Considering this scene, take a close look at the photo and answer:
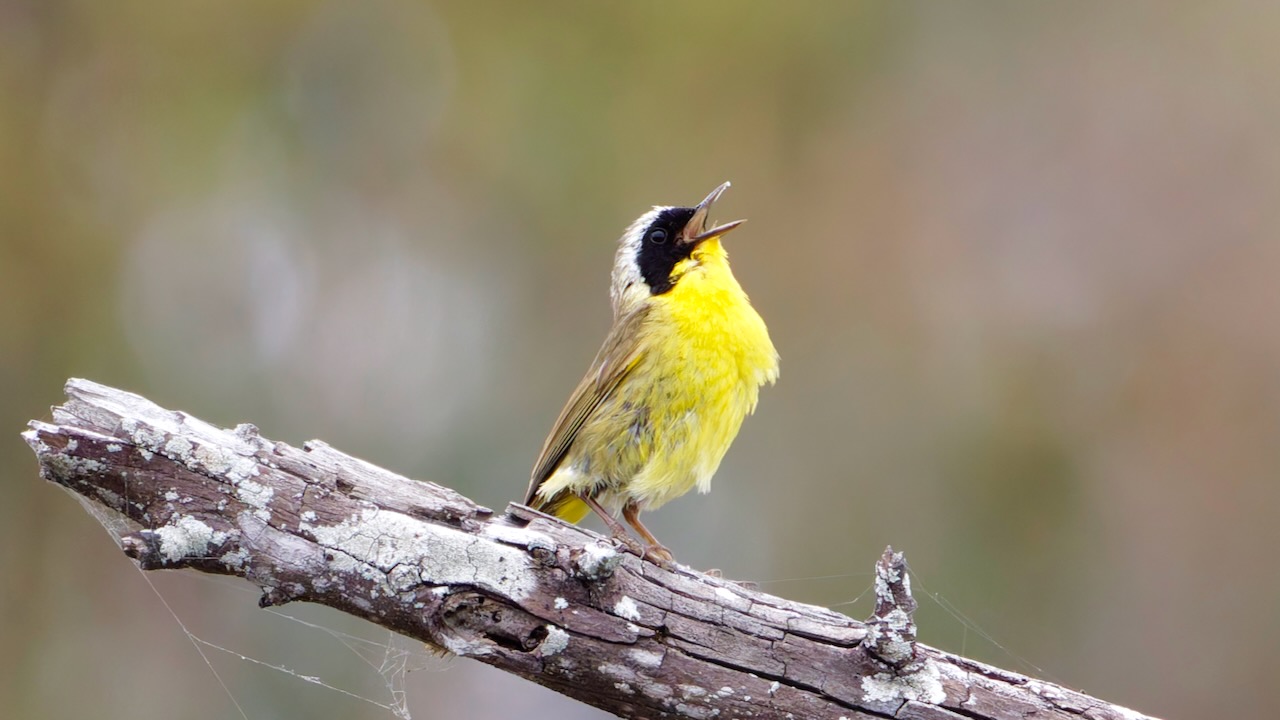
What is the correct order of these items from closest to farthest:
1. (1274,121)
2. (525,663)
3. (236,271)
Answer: (525,663)
(236,271)
(1274,121)

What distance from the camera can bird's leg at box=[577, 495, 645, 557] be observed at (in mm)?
3529

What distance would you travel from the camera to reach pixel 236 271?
23.9ft

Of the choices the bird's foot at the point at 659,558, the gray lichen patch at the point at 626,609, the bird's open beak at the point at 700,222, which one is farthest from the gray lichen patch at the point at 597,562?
the bird's open beak at the point at 700,222

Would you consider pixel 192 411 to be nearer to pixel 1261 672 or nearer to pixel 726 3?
pixel 726 3

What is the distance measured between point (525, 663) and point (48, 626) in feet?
17.8

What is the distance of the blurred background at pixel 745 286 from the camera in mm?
6992

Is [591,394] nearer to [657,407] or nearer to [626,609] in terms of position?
[657,407]

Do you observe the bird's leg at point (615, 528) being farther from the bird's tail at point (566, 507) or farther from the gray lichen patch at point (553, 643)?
the gray lichen patch at point (553, 643)

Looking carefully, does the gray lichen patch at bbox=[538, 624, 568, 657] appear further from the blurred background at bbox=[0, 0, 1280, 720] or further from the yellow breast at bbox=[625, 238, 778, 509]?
the blurred background at bbox=[0, 0, 1280, 720]

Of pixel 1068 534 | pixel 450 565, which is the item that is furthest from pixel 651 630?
pixel 1068 534

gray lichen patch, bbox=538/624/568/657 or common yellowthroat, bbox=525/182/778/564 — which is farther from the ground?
common yellowthroat, bbox=525/182/778/564

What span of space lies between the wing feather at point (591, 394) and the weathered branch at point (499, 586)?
1.18 meters

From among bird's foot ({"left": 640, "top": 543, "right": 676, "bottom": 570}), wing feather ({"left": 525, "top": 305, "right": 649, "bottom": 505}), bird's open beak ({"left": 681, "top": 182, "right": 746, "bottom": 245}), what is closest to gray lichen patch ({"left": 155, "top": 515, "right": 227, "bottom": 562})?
bird's foot ({"left": 640, "top": 543, "right": 676, "bottom": 570})

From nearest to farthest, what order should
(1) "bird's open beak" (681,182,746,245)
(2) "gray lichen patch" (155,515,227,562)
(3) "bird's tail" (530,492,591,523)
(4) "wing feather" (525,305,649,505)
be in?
(2) "gray lichen patch" (155,515,227,562) < (4) "wing feather" (525,305,649,505) < (3) "bird's tail" (530,492,591,523) < (1) "bird's open beak" (681,182,746,245)
